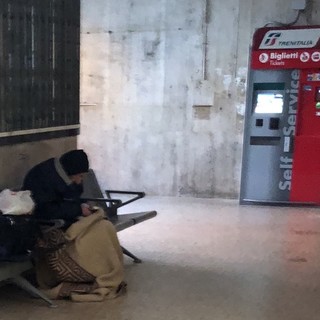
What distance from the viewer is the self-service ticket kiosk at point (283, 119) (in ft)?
21.5

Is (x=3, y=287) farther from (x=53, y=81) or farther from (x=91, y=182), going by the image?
(x=53, y=81)

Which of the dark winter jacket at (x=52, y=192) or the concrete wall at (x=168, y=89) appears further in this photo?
the concrete wall at (x=168, y=89)

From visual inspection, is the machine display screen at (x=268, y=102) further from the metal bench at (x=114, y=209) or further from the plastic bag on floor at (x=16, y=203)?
the plastic bag on floor at (x=16, y=203)

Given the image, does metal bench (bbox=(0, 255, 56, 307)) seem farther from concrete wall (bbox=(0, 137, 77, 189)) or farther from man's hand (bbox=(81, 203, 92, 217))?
concrete wall (bbox=(0, 137, 77, 189))

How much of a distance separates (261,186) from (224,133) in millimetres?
872

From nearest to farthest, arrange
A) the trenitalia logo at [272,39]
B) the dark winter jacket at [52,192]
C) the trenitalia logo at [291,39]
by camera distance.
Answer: the dark winter jacket at [52,192] → the trenitalia logo at [291,39] → the trenitalia logo at [272,39]

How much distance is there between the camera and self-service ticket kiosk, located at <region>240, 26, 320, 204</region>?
6.55 metres

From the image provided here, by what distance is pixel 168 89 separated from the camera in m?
7.27

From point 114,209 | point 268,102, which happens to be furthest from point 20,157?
point 268,102

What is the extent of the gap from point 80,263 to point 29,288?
1.14 ft

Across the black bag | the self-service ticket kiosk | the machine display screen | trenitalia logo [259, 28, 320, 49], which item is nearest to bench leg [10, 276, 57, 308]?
the black bag

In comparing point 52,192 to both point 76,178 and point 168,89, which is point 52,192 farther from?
point 168,89

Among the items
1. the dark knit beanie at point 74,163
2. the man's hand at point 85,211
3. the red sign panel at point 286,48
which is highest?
the red sign panel at point 286,48

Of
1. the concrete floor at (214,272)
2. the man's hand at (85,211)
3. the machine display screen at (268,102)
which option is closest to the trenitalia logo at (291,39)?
the machine display screen at (268,102)
